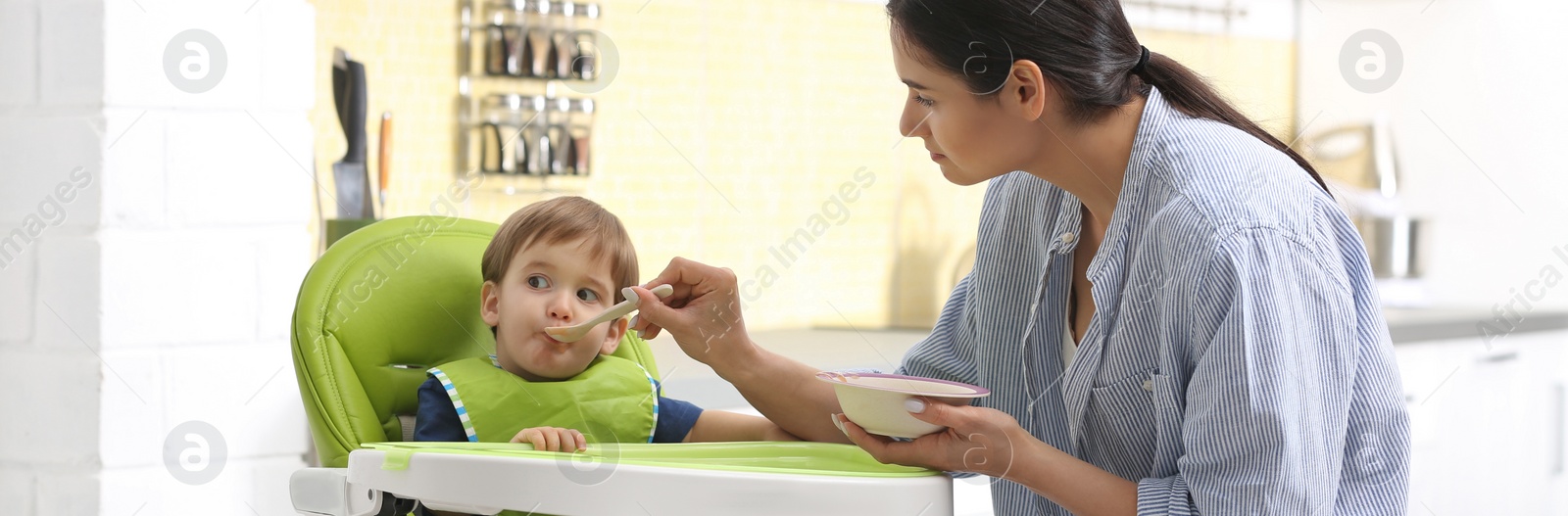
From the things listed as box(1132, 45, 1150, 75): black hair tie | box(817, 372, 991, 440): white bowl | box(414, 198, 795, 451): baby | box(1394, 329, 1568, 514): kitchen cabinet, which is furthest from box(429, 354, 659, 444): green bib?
box(1394, 329, 1568, 514): kitchen cabinet

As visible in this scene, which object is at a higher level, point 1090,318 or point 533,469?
point 1090,318

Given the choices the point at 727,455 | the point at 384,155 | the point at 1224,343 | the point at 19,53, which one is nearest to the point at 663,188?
the point at 384,155

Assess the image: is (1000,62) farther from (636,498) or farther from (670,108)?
(670,108)

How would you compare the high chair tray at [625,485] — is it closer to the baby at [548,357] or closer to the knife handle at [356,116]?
the baby at [548,357]

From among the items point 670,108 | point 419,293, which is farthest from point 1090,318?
point 670,108

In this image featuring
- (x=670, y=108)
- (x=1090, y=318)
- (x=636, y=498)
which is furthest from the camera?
(x=670, y=108)

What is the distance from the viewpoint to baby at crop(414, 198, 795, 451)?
4.20ft

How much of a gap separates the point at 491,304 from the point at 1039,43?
681 millimetres

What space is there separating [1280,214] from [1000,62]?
0.27m

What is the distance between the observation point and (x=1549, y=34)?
138 inches

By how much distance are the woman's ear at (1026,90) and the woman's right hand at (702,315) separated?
373 mm

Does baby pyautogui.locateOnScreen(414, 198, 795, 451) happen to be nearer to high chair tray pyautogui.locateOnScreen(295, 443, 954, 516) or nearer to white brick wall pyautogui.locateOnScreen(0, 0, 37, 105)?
high chair tray pyautogui.locateOnScreen(295, 443, 954, 516)

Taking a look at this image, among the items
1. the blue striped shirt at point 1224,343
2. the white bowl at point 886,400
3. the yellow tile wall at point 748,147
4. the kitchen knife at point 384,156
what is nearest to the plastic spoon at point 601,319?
the white bowl at point 886,400

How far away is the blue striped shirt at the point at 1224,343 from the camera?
0.94 metres
